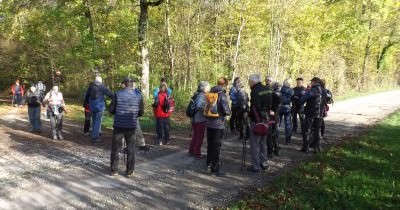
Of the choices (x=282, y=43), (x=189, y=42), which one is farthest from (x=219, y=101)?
(x=282, y=43)

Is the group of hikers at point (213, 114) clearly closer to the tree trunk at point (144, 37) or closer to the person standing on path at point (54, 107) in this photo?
the person standing on path at point (54, 107)

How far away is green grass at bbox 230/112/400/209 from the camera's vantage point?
23.7 feet

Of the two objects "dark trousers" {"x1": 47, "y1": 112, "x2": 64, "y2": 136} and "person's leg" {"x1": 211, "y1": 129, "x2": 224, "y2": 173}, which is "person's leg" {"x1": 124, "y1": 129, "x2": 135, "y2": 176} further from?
"dark trousers" {"x1": 47, "y1": 112, "x2": 64, "y2": 136}

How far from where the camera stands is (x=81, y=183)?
8516 millimetres

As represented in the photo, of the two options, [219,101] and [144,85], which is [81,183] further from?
Result: [144,85]

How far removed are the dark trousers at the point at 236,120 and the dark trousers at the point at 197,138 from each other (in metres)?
3.01

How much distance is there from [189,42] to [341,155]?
13.2m

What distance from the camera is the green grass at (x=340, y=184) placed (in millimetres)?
7211

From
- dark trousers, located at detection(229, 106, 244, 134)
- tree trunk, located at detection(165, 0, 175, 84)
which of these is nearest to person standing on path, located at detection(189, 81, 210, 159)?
dark trousers, located at detection(229, 106, 244, 134)

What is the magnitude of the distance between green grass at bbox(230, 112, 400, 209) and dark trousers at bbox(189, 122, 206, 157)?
2614mm

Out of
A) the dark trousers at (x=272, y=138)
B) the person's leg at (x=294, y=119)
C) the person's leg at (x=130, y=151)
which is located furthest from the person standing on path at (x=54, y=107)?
the person's leg at (x=294, y=119)

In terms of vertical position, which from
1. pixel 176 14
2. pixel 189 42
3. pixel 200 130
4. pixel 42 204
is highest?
pixel 176 14

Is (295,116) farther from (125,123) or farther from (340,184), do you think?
(125,123)

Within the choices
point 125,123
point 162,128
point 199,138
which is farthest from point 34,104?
point 125,123
